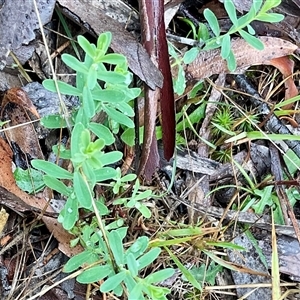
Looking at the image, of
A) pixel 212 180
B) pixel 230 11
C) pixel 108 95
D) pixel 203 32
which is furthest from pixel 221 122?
pixel 108 95

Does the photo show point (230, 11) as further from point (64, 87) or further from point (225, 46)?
point (64, 87)

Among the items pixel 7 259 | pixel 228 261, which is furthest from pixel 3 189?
pixel 228 261

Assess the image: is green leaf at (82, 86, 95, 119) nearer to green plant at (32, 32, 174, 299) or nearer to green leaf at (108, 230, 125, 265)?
green plant at (32, 32, 174, 299)

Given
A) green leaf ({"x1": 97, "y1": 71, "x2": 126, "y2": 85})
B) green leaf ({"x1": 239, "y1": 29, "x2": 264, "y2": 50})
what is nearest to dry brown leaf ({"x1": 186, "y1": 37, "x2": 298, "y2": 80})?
green leaf ({"x1": 239, "y1": 29, "x2": 264, "y2": 50})

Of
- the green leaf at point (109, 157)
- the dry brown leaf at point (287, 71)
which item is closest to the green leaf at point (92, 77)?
the green leaf at point (109, 157)

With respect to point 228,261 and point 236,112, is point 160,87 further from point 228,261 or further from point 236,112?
point 228,261

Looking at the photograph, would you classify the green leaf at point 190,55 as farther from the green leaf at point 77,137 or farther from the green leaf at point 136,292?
the green leaf at point 136,292
